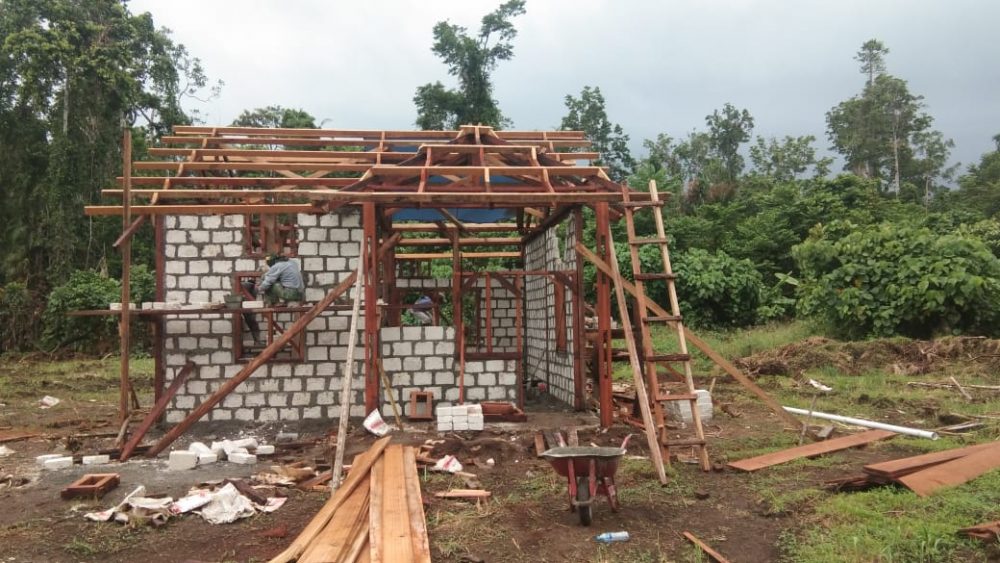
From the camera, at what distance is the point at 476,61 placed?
2895 centimetres

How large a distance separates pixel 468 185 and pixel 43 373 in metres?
13.5

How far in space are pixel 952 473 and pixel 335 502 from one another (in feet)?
16.5

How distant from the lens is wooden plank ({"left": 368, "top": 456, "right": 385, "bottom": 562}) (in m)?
4.38

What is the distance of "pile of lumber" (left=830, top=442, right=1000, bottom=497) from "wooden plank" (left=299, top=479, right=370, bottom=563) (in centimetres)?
398

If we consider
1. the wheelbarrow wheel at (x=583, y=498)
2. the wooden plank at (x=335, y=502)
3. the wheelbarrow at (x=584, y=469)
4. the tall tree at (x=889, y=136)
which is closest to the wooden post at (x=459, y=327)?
the wooden plank at (x=335, y=502)

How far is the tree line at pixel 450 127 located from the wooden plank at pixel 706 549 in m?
12.3

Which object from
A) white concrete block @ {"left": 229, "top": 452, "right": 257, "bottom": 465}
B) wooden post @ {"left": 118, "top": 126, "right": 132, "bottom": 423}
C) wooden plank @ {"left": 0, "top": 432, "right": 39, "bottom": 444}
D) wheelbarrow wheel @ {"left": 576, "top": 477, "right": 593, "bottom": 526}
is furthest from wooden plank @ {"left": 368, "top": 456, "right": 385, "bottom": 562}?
wooden plank @ {"left": 0, "top": 432, "right": 39, "bottom": 444}

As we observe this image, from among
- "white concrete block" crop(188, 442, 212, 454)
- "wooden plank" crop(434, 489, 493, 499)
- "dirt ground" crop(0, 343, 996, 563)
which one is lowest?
"dirt ground" crop(0, 343, 996, 563)

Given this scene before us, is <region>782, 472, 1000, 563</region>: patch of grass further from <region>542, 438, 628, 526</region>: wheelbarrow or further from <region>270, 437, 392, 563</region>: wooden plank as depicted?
<region>270, 437, 392, 563</region>: wooden plank

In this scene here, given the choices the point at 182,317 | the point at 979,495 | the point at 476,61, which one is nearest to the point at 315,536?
the point at 979,495

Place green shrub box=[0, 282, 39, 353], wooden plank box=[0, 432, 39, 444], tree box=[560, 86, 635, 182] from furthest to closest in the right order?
tree box=[560, 86, 635, 182] < green shrub box=[0, 282, 39, 353] < wooden plank box=[0, 432, 39, 444]

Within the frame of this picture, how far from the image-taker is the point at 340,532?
473 cm

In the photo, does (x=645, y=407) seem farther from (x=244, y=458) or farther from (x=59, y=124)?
(x=59, y=124)

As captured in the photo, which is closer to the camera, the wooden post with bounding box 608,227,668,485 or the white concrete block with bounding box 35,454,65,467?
the wooden post with bounding box 608,227,668,485
